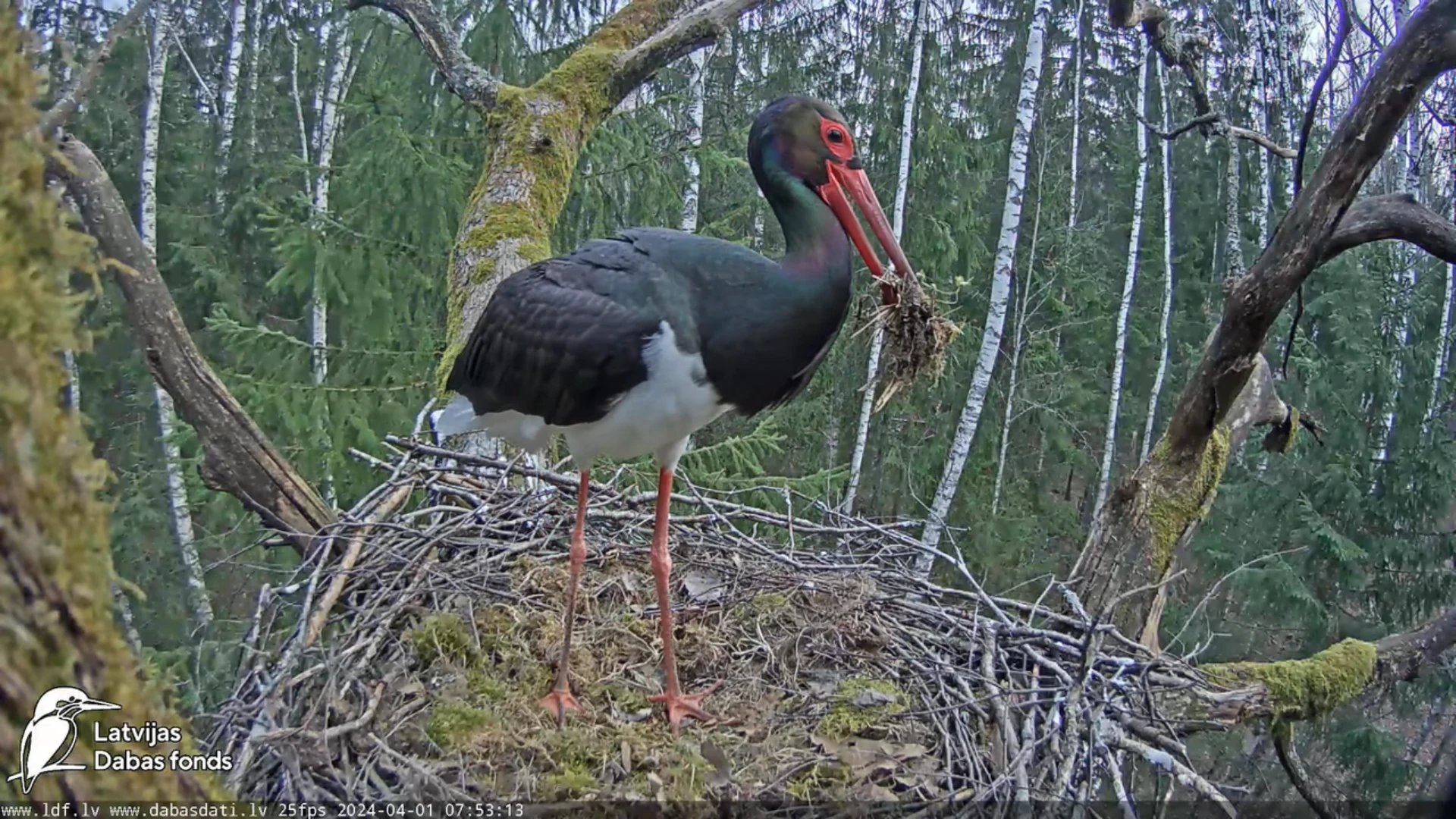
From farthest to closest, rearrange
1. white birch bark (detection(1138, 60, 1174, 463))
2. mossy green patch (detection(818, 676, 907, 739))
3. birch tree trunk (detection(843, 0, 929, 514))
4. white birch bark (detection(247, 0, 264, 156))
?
white birch bark (detection(1138, 60, 1174, 463))
white birch bark (detection(247, 0, 264, 156))
birch tree trunk (detection(843, 0, 929, 514))
mossy green patch (detection(818, 676, 907, 739))

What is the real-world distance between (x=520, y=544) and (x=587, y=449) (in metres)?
0.70

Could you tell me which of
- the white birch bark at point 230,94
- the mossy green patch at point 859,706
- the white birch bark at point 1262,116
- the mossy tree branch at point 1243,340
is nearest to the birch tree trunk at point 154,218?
the white birch bark at point 230,94

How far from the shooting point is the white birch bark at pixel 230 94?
8773 millimetres

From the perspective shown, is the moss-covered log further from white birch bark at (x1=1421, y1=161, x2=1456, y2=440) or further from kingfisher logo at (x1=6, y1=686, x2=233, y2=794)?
white birch bark at (x1=1421, y1=161, x2=1456, y2=440)

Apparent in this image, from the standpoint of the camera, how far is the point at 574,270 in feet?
8.81

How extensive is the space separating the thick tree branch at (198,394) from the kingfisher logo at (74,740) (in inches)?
88.6

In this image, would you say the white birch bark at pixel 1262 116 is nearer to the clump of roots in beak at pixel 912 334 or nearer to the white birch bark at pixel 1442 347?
the white birch bark at pixel 1442 347

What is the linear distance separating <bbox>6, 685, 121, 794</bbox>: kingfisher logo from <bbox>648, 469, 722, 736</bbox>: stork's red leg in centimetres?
199

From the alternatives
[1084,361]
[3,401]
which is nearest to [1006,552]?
[1084,361]

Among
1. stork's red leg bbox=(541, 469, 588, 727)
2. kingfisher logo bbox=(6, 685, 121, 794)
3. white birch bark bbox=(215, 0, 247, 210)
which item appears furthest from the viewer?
white birch bark bbox=(215, 0, 247, 210)

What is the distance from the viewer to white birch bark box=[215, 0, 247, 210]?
28.8ft

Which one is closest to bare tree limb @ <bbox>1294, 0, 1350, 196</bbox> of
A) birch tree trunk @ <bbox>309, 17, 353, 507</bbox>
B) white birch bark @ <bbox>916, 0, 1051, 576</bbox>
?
birch tree trunk @ <bbox>309, 17, 353, 507</bbox>

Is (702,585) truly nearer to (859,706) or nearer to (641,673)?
(641,673)

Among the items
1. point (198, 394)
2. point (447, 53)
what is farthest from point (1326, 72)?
point (447, 53)
